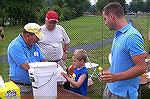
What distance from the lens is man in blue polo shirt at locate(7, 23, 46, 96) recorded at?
2.63 m

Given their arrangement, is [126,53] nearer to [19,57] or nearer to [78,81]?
[78,81]

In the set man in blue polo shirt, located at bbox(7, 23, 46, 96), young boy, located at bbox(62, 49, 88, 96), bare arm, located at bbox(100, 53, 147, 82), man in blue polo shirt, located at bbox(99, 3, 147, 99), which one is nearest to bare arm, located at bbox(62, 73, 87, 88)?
young boy, located at bbox(62, 49, 88, 96)

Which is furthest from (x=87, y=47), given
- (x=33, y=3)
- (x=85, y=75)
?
(x=85, y=75)

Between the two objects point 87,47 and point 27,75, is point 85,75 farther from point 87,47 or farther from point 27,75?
point 87,47

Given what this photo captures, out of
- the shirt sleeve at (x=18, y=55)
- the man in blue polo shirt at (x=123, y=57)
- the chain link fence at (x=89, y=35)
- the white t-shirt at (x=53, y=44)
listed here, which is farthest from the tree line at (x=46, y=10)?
the man in blue polo shirt at (x=123, y=57)

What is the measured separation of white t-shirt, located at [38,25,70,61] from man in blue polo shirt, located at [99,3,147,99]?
1.57m

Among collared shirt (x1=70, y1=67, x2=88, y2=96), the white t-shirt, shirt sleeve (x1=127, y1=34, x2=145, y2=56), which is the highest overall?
shirt sleeve (x1=127, y1=34, x2=145, y2=56)

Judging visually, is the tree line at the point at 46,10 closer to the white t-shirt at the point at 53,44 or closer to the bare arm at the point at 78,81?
the white t-shirt at the point at 53,44

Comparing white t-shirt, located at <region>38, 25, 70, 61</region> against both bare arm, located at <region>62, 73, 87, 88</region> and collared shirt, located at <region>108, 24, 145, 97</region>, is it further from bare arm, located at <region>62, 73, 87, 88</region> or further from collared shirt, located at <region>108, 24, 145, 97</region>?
collared shirt, located at <region>108, 24, 145, 97</region>

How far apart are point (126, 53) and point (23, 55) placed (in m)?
1.00

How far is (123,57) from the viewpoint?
80.4 inches

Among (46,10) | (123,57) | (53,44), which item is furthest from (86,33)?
(123,57)

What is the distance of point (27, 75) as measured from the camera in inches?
106

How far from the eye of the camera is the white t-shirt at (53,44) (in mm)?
3627
